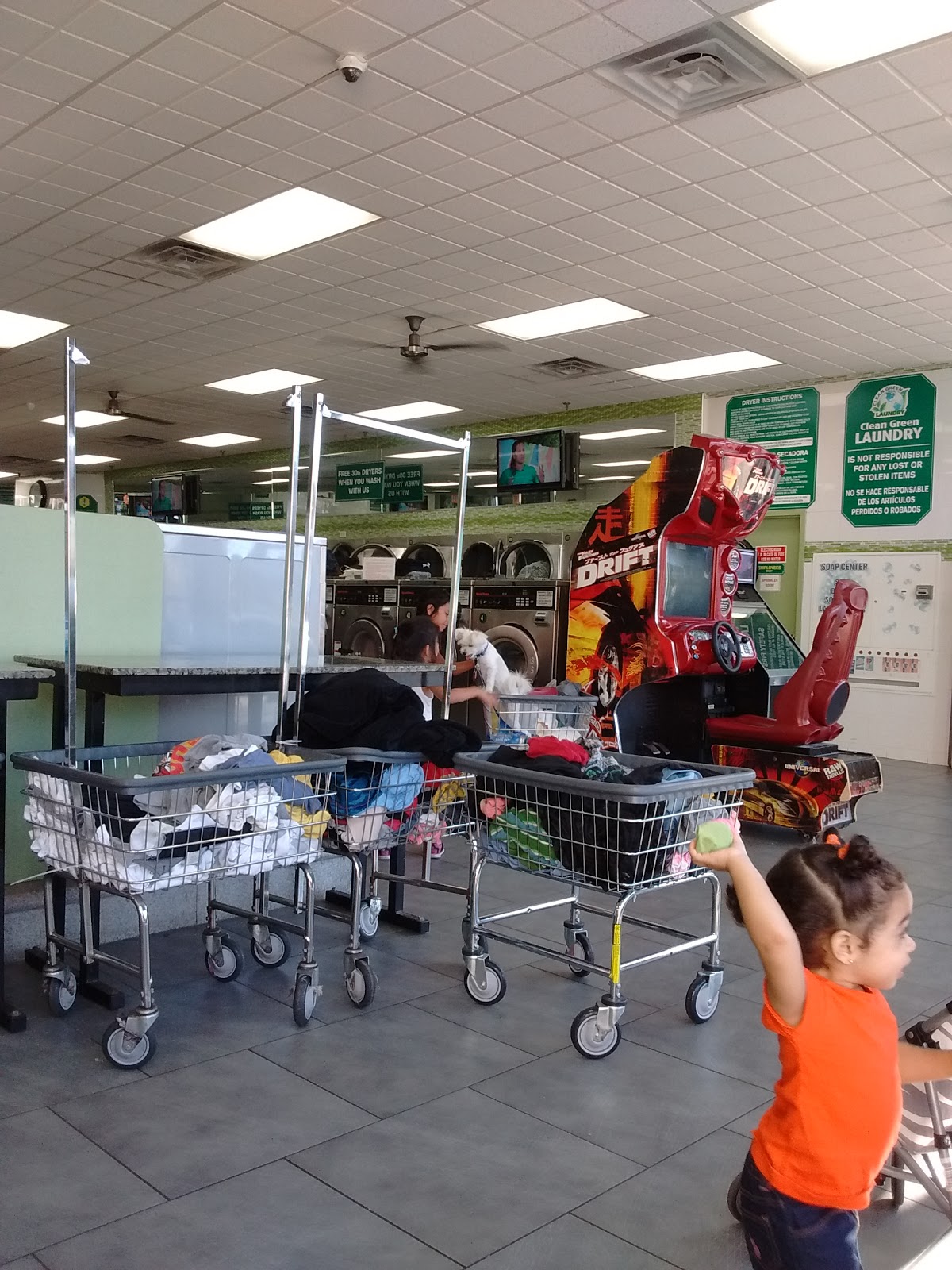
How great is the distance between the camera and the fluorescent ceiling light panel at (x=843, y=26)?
13.4 feet

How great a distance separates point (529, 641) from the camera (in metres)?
A: 9.19

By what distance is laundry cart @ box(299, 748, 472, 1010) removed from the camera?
3246 mm

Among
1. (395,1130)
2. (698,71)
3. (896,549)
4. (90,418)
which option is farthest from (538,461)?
(395,1130)

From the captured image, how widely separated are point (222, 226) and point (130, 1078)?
5373 millimetres

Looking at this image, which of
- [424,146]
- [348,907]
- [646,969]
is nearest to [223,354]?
[424,146]

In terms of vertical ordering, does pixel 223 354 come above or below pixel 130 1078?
above

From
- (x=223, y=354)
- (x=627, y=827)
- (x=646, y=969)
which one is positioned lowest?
(x=646, y=969)

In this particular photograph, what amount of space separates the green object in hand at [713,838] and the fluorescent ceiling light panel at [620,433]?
9985 mm

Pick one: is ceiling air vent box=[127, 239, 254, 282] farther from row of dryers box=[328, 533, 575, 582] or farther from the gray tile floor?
the gray tile floor

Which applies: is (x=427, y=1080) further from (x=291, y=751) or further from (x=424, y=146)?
(x=424, y=146)

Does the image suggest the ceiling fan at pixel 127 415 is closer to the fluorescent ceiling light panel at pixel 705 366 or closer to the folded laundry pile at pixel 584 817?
the fluorescent ceiling light panel at pixel 705 366

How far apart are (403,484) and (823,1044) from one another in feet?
38.2

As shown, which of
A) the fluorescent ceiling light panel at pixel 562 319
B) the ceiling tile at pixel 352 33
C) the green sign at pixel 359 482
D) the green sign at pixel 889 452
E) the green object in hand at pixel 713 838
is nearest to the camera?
the green object in hand at pixel 713 838

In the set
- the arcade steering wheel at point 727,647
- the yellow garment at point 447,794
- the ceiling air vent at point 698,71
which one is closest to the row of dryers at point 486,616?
the arcade steering wheel at point 727,647
